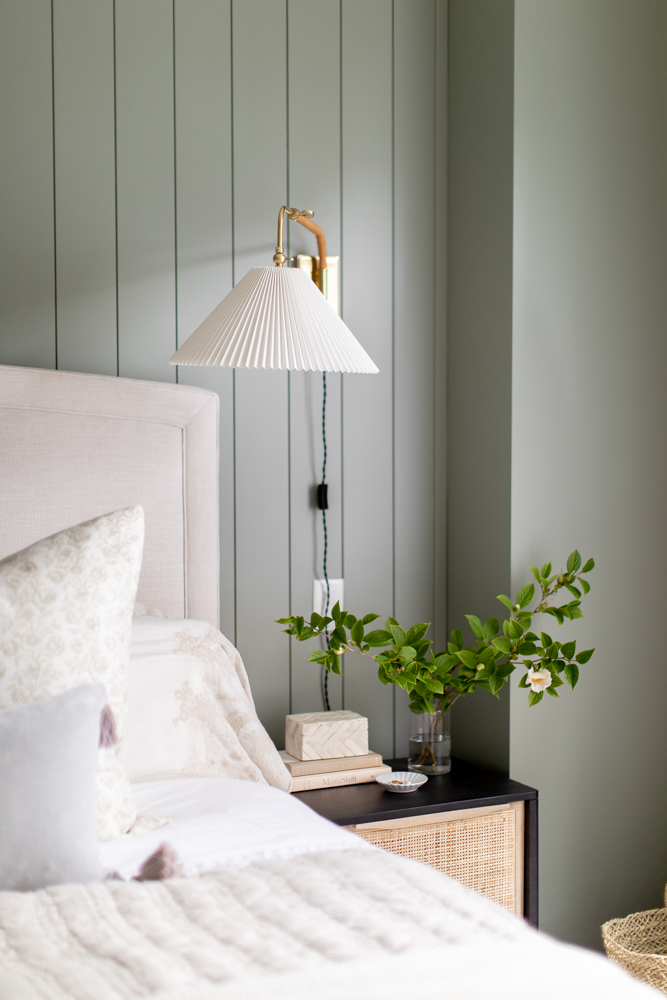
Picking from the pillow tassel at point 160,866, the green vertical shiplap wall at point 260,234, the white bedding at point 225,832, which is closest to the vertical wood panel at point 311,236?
the green vertical shiplap wall at point 260,234

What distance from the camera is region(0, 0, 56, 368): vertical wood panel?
1.78 metres

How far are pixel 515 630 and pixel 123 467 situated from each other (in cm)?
86

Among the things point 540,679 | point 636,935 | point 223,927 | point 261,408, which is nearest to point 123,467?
point 261,408

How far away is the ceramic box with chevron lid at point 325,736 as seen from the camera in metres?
1.87

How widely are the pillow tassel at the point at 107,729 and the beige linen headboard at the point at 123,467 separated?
58cm

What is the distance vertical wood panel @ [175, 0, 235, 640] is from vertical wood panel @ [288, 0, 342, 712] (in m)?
0.15

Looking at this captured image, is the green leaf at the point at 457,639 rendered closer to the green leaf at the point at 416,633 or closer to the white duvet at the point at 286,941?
the green leaf at the point at 416,633

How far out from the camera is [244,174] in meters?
1.98

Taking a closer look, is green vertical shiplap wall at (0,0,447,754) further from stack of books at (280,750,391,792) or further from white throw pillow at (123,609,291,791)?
white throw pillow at (123,609,291,791)

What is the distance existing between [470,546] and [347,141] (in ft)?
3.27

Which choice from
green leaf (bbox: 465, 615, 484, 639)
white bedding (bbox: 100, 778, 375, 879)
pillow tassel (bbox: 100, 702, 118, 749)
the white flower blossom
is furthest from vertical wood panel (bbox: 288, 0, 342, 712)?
pillow tassel (bbox: 100, 702, 118, 749)

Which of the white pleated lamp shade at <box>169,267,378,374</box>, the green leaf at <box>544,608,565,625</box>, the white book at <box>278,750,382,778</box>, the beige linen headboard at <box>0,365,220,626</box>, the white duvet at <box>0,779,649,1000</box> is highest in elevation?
the white pleated lamp shade at <box>169,267,378,374</box>

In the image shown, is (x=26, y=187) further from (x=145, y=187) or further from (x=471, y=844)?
(x=471, y=844)

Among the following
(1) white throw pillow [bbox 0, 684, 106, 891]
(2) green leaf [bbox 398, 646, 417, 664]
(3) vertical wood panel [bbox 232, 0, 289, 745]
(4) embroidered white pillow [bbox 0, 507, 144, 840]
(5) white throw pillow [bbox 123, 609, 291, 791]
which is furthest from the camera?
(3) vertical wood panel [bbox 232, 0, 289, 745]
